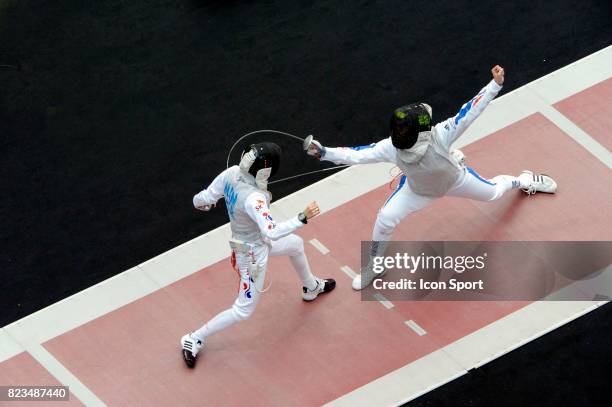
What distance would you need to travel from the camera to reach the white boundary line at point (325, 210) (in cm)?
1109

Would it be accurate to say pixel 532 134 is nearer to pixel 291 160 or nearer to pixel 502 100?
pixel 502 100

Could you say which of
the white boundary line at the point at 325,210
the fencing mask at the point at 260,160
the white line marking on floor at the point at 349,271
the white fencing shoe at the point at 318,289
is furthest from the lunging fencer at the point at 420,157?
the white boundary line at the point at 325,210

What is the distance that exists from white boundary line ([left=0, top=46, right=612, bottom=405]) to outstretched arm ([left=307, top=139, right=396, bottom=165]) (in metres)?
1.57

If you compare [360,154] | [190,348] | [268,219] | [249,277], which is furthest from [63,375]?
[360,154]

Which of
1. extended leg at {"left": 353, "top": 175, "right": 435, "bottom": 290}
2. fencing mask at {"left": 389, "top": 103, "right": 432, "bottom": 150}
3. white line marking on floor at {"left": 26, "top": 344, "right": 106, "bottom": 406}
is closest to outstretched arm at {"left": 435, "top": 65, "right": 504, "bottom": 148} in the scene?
fencing mask at {"left": 389, "top": 103, "right": 432, "bottom": 150}

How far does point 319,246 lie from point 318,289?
0.64 metres

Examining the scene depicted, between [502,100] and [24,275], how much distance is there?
5.53 metres

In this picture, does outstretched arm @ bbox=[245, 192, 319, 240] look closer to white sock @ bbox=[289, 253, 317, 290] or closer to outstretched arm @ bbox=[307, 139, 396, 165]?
outstretched arm @ bbox=[307, 139, 396, 165]

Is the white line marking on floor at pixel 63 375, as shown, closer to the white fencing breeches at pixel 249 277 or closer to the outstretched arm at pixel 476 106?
the white fencing breeches at pixel 249 277

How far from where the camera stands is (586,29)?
13.8m

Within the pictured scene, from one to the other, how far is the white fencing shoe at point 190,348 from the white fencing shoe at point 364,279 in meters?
1.66

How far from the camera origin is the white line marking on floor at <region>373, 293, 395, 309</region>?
11.5 m

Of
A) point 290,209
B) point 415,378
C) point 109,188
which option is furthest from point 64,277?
point 415,378

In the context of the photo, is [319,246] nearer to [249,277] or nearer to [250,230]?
[249,277]
